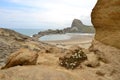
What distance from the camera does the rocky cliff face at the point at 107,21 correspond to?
38.3ft

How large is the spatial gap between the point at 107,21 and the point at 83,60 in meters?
2.05

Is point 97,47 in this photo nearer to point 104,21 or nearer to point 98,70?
point 104,21

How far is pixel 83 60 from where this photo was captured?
10953mm

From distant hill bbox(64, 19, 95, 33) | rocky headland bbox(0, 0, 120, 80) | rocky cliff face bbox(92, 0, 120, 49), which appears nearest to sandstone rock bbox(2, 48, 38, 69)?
rocky headland bbox(0, 0, 120, 80)

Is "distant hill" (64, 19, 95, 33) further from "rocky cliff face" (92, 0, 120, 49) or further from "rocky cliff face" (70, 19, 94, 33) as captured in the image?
"rocky cliff face" (92, 0, 120, 49)

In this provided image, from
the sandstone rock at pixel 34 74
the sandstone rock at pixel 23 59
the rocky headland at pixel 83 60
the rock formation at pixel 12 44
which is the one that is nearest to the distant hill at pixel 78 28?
the rock formation at pixel 12 44

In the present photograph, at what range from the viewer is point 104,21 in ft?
39.8

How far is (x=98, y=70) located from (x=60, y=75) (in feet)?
6.00

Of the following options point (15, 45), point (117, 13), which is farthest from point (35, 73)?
point (15, 45)

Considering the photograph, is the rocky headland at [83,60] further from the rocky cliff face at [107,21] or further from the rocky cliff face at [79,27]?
the rocky cliff face at [79,27]

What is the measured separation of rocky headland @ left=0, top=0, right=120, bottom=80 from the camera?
893 centimetres

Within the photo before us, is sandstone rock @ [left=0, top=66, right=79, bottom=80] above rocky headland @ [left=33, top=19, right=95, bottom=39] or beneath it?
above

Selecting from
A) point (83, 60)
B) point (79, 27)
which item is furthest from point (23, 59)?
point (79, 27)

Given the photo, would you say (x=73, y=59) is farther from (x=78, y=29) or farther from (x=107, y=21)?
(x=78, y=29)
